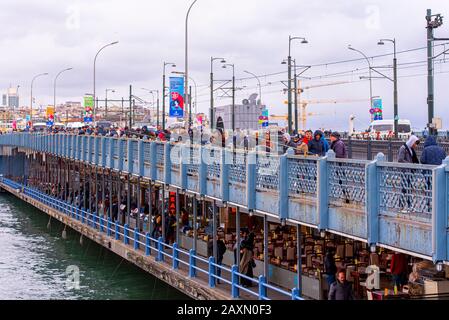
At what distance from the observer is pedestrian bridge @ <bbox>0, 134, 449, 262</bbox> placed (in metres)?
11.9

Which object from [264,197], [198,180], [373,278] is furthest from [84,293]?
[373,278]

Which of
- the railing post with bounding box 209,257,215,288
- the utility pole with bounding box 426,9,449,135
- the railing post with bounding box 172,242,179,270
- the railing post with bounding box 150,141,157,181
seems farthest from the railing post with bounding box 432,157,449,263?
the railing post with bounding box 150,141,157,181

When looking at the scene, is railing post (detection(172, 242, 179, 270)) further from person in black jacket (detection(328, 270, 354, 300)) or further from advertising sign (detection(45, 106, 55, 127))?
advertising sign (detection(45, 106, 55, 127))

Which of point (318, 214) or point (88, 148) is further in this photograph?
point (88, 148)

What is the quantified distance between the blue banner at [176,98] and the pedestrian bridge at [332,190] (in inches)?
695

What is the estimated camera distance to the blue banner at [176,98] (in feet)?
143

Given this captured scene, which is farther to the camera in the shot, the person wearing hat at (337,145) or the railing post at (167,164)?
the railing post at (167,164)

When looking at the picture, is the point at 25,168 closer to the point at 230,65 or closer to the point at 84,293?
the point at 230,65

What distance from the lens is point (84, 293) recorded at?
2831cm

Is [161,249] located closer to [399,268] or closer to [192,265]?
[192,265]

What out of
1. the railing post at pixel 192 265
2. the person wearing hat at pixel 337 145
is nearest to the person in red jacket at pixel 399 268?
the person wearing hat at pixel 337 145

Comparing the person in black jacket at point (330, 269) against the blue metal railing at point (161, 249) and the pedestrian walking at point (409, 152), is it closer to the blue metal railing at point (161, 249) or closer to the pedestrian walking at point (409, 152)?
the blue metal railing at point (161, 249)

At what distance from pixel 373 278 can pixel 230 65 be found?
44896mm

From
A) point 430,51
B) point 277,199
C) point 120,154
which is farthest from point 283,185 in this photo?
point 120,154
